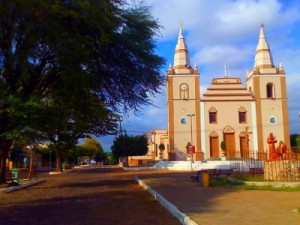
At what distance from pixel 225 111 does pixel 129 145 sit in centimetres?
1935

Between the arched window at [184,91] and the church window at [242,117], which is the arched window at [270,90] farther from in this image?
the arched window at [184,91]

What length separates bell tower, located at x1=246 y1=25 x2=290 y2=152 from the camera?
6003 cm

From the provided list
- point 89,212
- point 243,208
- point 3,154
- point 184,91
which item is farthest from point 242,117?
point 89,212

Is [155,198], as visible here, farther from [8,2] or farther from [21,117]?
[8,2]

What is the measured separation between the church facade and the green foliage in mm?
A: 14386

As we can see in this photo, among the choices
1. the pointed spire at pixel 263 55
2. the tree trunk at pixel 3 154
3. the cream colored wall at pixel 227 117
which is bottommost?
the tree trunk at pixel 3 154

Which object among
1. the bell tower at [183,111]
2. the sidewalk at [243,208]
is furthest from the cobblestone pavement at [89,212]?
the bell tower at [183,111]

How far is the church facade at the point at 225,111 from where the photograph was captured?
5991 cm

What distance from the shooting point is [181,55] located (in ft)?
207

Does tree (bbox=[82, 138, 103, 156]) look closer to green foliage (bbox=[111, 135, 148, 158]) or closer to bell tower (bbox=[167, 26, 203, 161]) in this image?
green foliage (bbox=[111, 135, 148, 158])

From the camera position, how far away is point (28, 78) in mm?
20016

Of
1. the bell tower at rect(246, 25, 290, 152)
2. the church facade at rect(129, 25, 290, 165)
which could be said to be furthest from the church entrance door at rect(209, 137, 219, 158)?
the bell tower at rect(246, 25, 290, 152)

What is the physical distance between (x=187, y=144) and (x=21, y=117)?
43997mm

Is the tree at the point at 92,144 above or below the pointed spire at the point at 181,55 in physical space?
below
